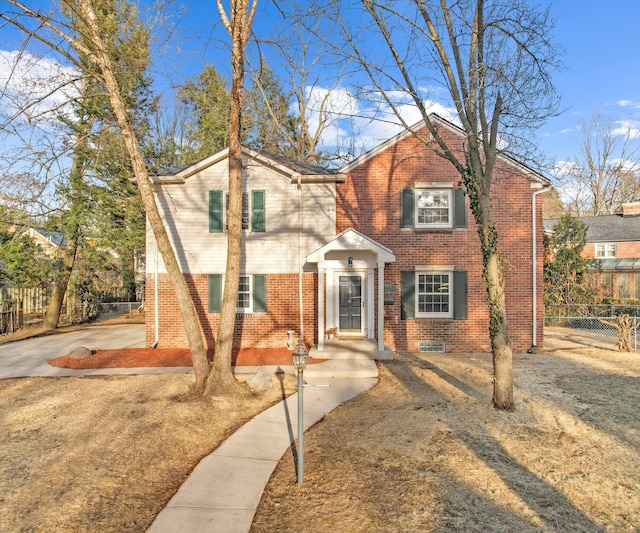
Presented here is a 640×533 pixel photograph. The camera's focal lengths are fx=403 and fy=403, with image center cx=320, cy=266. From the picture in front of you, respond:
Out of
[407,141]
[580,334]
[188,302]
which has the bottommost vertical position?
[580,334]

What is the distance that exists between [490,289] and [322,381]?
396 cm

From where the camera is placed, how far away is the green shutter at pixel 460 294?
1162 cm

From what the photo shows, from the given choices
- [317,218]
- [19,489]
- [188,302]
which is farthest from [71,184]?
[19,489]

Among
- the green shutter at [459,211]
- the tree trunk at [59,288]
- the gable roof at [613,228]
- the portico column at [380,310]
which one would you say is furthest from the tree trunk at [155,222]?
the gable roof at [613,228]

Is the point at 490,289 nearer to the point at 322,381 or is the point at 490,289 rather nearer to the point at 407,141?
the point at 322,381

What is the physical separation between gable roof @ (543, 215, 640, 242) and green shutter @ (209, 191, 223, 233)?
23.6 meters

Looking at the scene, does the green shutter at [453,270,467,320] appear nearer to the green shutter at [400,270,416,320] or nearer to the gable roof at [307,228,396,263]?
the green shutter at [400,270,416,320]

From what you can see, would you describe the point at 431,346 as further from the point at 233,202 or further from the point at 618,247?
the point at 618,247

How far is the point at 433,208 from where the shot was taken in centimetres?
1183

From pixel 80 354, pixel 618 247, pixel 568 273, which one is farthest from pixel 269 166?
pixel 618 247

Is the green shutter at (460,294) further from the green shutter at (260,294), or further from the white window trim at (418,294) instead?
the green shutter at (260,294)

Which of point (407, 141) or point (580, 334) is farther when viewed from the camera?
point (580, 334)

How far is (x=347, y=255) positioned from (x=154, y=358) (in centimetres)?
582

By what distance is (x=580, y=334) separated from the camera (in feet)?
49.4
